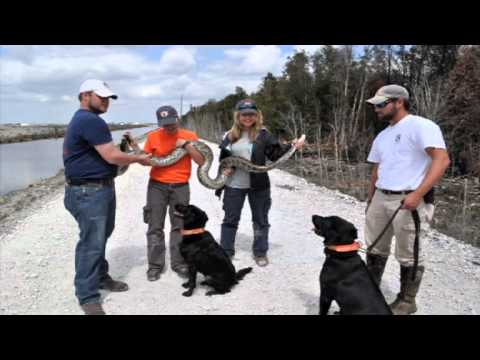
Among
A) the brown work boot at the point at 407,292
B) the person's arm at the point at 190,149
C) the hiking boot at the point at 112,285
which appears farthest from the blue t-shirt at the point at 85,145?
the brown work boot at the point at 407,292

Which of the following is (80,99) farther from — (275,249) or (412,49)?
(412,49)

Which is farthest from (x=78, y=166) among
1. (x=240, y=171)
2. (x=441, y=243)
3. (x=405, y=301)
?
(x=441, y=243)

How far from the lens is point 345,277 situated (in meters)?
3.99

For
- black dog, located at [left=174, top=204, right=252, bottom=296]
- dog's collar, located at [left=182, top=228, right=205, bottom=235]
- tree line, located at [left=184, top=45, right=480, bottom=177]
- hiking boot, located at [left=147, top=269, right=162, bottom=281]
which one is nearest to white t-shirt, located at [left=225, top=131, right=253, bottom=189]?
black dog, located at [left=174, top=204, right=252, bottom=296]

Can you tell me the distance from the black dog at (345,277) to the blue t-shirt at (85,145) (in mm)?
2677

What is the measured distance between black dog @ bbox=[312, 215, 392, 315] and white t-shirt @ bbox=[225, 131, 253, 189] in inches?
77.9

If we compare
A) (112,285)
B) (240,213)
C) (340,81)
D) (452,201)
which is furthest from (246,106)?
(340,81)

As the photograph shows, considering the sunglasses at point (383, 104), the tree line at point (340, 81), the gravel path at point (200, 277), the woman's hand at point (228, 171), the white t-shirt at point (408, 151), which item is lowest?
the gravel path at point (200, 277)

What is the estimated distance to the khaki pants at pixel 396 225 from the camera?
4.21 metres

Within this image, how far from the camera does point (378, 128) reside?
30156 mm

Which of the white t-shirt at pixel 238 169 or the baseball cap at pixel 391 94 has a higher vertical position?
the baseball cap at pixel 391 94

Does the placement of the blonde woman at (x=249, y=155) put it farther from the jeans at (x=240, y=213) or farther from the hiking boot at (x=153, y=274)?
the hiking boot at (x=153, y=274)

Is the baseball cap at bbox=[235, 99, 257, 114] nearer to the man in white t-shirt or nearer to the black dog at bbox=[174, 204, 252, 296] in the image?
the black dog at bbox=[174, 204, 252, 296]
